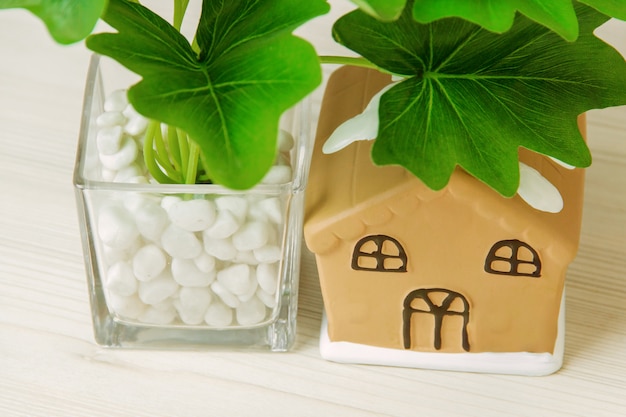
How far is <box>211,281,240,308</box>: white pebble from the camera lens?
2.17ft

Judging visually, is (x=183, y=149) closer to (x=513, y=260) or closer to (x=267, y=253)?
(x=267, y=253)

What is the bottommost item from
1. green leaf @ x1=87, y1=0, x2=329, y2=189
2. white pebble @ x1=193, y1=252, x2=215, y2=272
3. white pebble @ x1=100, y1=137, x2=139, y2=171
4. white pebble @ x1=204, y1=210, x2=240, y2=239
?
white pebble @ x1=193, y1=252, x2=215, y2=272

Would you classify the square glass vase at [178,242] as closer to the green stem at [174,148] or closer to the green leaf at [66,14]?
the green stem at [174,148]

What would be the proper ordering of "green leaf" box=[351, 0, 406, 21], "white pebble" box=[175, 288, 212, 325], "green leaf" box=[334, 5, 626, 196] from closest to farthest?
"green leaf" box=[351, 0, 406, 21]
"green leaf" box=[334, 5, 626, 196]
"white pebble" box=[175, 288, 212, 325]

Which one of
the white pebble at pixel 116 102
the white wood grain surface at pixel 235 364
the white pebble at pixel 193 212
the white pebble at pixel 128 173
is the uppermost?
the white pebble at pixel 116 102

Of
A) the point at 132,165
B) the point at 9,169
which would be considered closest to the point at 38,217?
the point at 9,169

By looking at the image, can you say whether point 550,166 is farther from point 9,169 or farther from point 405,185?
point 9,169

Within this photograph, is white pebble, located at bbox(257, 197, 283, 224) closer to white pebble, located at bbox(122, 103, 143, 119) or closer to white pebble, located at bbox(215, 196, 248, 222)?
white pebble, located at bbox(215, 196, 248, 222)

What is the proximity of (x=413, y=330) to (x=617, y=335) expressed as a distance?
0.54ft

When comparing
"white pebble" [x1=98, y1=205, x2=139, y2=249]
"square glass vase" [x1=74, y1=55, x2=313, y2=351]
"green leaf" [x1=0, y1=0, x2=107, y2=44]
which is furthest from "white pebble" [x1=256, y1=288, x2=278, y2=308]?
"green leaf" [x1=0, y1=0, x2=107, y2=44]

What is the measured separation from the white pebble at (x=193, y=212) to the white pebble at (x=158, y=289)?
0.06 meters

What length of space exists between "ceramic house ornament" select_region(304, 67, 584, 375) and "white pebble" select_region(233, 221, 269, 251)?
0.10 feet

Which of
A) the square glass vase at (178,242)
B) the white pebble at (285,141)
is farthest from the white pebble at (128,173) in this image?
the white pebble at (285,141)

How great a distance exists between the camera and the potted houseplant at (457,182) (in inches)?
22.3
